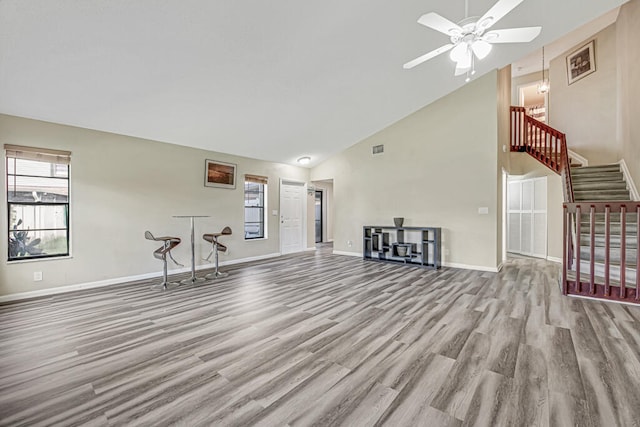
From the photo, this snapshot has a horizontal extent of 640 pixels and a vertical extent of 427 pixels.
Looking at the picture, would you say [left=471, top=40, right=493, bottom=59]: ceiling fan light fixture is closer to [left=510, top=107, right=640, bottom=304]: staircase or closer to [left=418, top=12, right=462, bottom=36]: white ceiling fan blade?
[left=418, top=12, right=462, bottom=36]: white ceiling fan blade

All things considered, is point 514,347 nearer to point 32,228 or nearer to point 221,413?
point 221,413

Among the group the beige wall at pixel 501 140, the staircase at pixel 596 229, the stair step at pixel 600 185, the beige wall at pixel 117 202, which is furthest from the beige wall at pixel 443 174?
the beige wall at pixel 117 202

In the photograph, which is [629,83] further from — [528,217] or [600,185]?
[528,217]

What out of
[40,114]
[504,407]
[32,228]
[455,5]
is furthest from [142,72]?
[504,407]

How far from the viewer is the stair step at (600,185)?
5.16 meters

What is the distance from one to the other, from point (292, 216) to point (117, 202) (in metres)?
4.15

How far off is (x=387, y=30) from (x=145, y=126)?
13.1 feet

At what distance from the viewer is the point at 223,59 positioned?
337 cm

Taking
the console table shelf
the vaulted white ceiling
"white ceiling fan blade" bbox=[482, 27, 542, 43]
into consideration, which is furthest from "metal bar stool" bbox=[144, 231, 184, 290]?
"white ceiling fan blade" bbox=[482, 27, 542, 43]

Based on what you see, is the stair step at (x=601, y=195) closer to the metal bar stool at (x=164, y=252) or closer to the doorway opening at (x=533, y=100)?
the doorway opening at (x=533, y=100)

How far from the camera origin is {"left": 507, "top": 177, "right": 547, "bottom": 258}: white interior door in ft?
21.2

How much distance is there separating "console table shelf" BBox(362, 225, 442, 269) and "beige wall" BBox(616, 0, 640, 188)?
3.60 metres

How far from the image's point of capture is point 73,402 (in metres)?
1.69

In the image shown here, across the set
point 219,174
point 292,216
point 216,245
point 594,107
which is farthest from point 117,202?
point 594,107
